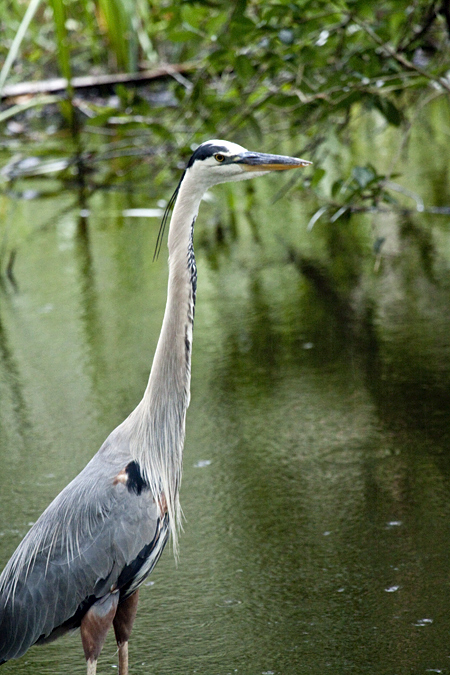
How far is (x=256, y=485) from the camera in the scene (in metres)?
3.71

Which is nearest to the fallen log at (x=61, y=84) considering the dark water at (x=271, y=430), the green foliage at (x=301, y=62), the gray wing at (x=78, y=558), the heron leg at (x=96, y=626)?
the dark water at (x=271, y=430)

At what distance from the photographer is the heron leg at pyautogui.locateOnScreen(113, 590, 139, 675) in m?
2.46

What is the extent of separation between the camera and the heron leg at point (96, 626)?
236cm

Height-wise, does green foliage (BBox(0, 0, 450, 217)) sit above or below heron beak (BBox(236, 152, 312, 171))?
above

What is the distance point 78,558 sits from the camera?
240cm

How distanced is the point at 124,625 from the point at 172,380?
0.73 metres

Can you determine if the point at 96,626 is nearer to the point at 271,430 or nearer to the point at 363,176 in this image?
the point at 271,430

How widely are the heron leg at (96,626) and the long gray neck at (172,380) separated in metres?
0.29

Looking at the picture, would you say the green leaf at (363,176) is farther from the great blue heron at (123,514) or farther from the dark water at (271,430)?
the great blue heron at (123,514)

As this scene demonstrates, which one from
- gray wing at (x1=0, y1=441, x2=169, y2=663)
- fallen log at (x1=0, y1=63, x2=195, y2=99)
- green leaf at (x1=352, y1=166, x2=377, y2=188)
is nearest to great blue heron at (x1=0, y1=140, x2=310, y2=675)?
gray wing at (x1=0, y1=441, x2=169, y2=663)

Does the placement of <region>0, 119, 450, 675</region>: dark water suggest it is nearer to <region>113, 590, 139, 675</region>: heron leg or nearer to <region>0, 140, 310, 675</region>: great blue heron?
<region>113, 590, 139, 675</region>: heron leg

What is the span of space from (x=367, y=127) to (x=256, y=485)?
25.9ft

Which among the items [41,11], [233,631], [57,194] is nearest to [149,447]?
[233,631]

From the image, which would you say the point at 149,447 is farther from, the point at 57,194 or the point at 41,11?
the point at 41,11
